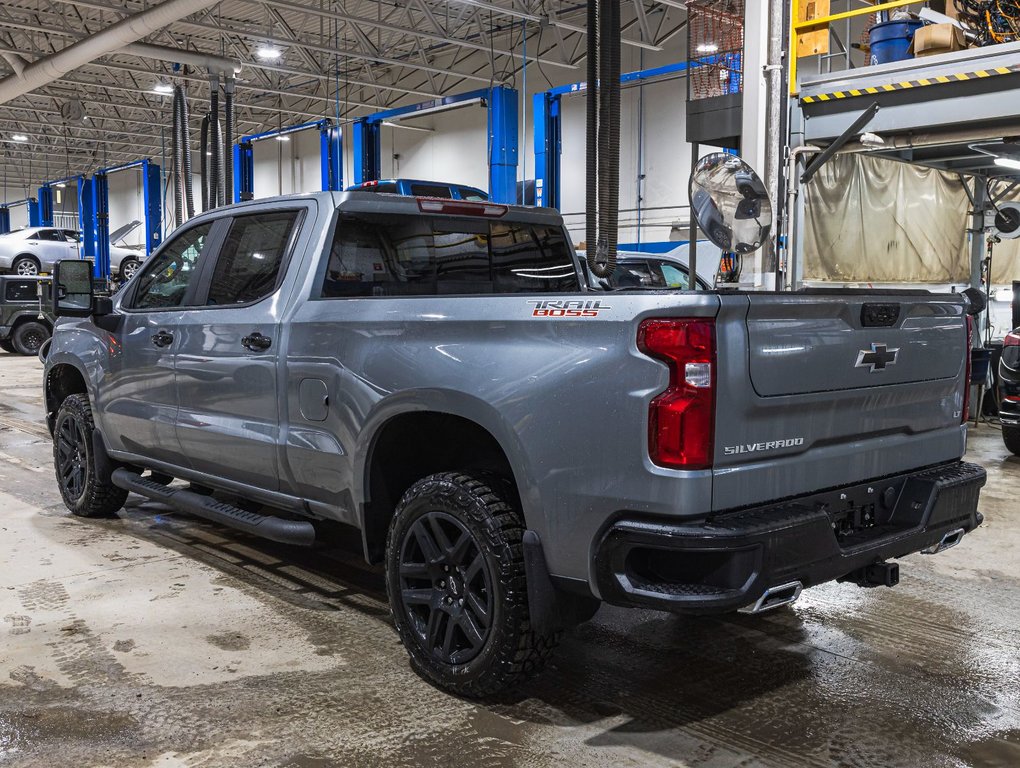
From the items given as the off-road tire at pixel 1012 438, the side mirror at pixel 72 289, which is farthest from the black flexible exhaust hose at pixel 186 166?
the off-road tire at pixel 1012 438

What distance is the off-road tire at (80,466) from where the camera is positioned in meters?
5.51

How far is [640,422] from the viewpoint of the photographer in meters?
2.58

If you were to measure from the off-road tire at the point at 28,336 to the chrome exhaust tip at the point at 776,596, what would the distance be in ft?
64.9

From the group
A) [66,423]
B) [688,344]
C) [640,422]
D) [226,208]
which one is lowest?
[66,423]

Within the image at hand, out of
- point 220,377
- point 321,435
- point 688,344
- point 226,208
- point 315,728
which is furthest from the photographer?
point 226,208

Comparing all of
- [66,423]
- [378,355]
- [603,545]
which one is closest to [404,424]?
[378,355]

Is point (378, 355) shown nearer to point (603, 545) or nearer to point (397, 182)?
point (603, 545)

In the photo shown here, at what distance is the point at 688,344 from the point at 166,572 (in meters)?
3.14

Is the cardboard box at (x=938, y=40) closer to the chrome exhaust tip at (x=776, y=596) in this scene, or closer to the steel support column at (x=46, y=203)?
the chrome exhaust tip at (x=776, y=596)

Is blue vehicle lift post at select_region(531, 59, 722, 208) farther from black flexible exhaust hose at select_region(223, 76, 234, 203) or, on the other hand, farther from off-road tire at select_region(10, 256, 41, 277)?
off-road tire at select_region(10, 256, 41, 277)

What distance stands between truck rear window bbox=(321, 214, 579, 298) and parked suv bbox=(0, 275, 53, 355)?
16413mm

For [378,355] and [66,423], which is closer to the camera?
[378,355]

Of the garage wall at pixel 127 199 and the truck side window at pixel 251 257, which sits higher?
the garage wall at pixel 127 199

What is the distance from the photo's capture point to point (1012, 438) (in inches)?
316
